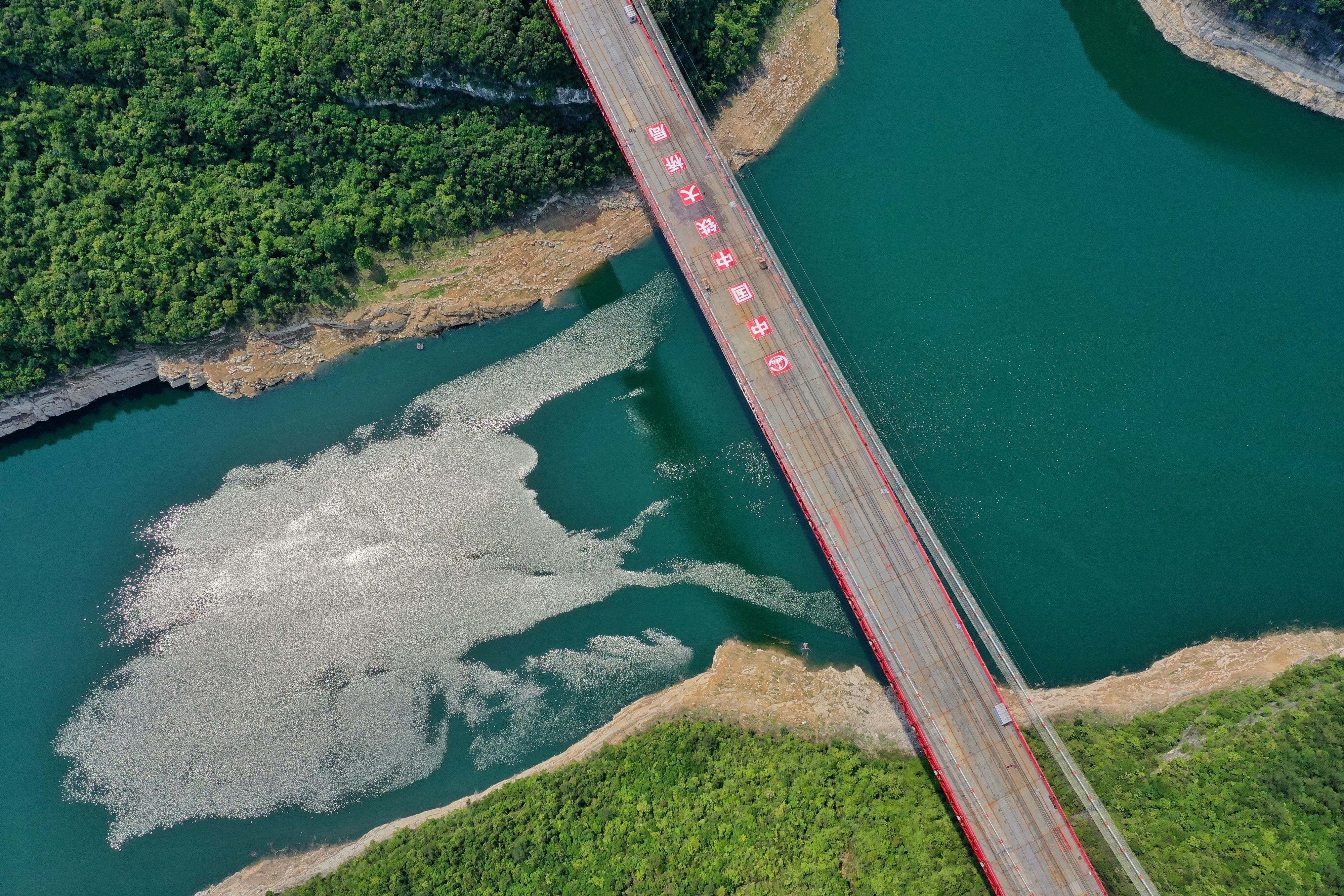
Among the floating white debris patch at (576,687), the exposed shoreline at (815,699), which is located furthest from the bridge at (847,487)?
the floating white debris patch at (576,687)

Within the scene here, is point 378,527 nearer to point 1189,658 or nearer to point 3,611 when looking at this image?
point 3,611

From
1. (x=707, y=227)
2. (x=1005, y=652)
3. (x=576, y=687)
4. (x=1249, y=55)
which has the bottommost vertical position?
(x=576, y=687)

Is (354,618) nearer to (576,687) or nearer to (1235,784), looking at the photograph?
(576,687)

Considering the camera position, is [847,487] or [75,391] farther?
[75,391]

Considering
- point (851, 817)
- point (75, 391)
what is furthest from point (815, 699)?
point (75, 391)

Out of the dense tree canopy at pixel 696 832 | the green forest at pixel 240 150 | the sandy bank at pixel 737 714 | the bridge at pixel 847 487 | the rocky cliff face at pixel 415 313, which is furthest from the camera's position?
the rocky cliff face at pixel 415 313

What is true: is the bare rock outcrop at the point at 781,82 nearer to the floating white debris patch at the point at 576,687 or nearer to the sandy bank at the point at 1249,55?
the sandy bank at the point at 1249,55
